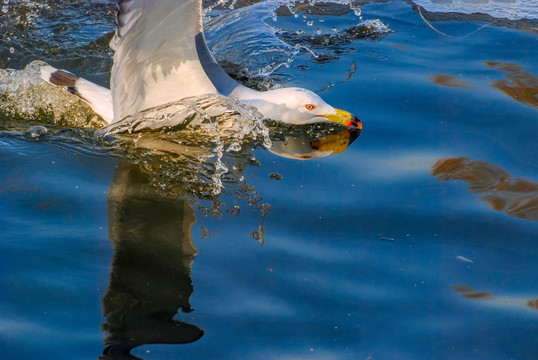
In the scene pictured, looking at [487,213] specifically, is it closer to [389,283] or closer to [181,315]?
[389,283]

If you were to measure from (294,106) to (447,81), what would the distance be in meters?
1.51

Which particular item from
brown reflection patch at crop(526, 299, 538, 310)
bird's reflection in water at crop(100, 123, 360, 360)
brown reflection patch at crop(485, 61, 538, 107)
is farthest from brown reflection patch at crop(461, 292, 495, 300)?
brown reflection patch at crop(485, 61, 538, 107)

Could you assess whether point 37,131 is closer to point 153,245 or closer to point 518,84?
point 153,245

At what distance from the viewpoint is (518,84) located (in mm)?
5863

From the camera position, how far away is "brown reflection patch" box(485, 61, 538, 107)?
5606mm

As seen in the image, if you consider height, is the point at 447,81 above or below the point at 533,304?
above

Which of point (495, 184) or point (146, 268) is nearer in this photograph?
point (146, 268)

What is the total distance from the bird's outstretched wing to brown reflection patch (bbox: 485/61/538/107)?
7.60ft

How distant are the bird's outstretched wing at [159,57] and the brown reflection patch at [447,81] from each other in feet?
6.02

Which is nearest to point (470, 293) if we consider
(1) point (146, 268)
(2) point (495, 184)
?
(2) point (495, 184)

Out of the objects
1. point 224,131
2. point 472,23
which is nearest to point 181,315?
point 224,131

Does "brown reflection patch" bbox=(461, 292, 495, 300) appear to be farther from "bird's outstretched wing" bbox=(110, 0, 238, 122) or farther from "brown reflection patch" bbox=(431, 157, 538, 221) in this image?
"bird's outstretched wing" bbox=(110, 0, 238, 122)

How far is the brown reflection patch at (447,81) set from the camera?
19.2 feet

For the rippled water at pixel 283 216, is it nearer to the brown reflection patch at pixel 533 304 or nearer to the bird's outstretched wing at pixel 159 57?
the brown reflection patch at pixel 533 304
